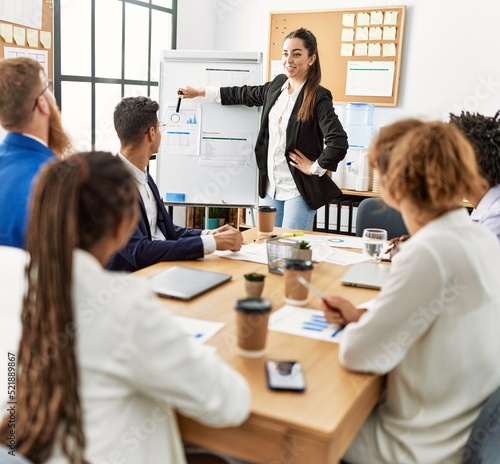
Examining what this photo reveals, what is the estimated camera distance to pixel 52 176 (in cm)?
92

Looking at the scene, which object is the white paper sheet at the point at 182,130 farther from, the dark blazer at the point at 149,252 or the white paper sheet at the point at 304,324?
the white paper sheet at the point at 304,324

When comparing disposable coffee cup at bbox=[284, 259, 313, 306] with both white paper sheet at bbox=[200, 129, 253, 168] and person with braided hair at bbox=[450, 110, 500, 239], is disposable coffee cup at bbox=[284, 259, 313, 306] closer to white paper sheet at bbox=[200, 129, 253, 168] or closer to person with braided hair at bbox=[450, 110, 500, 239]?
person with braided hair at bbox=[450, 110, 500, 239]

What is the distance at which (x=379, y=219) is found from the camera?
9.15 ft

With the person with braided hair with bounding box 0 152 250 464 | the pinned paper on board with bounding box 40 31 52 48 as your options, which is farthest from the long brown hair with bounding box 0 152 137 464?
the pinned paper on board with bounding box 40 31 52 48

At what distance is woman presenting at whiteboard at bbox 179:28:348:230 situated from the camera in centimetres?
314

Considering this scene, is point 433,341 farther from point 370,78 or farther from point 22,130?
point 370,78

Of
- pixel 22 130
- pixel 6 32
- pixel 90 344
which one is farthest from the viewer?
pixel 6 32

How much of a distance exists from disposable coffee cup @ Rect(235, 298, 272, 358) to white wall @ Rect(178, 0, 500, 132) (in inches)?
114

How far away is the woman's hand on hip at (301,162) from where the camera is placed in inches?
125

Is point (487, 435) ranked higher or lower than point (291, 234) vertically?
lower

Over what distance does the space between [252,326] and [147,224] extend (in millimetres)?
1065

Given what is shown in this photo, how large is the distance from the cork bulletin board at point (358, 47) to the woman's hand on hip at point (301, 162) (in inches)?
57.7

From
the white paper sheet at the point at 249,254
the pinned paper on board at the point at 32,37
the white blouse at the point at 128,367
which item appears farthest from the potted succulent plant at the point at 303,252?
the pinned paper on board at the point at 32,37

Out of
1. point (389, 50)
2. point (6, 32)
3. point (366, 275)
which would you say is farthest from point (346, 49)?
point (366, 275)
